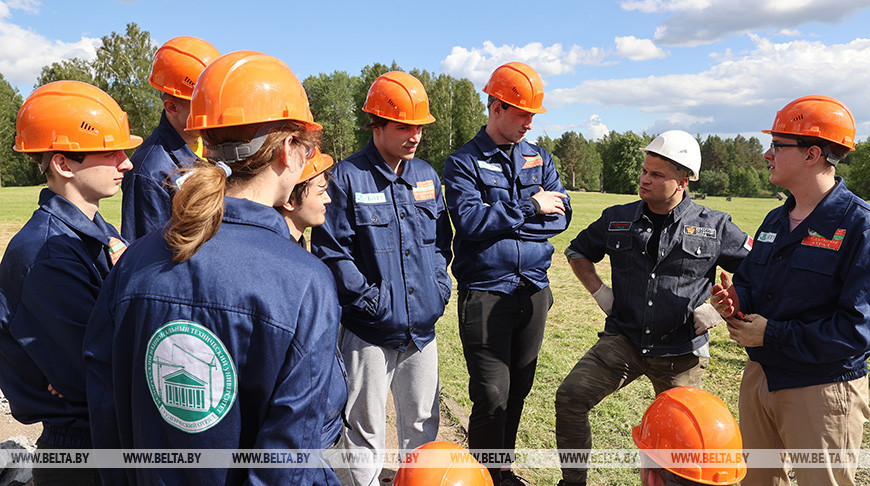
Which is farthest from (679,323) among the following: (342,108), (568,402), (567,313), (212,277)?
(342,108)

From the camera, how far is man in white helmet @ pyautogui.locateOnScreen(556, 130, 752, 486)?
388cm

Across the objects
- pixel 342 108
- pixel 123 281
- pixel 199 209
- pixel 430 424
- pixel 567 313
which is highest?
pixel 342 108

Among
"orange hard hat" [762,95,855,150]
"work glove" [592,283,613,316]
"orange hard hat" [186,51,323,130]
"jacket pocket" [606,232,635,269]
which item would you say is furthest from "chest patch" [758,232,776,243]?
"orange hard hat" [186,51,323,130]

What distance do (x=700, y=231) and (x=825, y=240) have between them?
0.78m

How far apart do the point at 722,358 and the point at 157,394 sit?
7.28 metres

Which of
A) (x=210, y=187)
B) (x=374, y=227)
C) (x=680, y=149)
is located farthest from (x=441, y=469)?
(x=680, y=149)

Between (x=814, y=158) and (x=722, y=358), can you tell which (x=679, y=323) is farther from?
(x=722, y=358)

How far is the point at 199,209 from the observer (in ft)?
4.94

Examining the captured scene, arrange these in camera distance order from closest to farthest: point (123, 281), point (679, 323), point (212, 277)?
point (212, 277), point (123, 281), point (679, 323)

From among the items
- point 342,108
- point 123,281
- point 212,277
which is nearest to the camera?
point 212,277

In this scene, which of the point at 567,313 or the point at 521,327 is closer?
the point at 521,327

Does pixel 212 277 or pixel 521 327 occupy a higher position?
pixel 212 277

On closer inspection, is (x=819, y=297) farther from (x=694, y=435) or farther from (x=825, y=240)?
(x=694, y=435)

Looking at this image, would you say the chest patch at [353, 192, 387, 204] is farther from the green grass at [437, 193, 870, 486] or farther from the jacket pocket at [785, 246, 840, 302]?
the jacket pocket at [785, 246, 840, 302]
